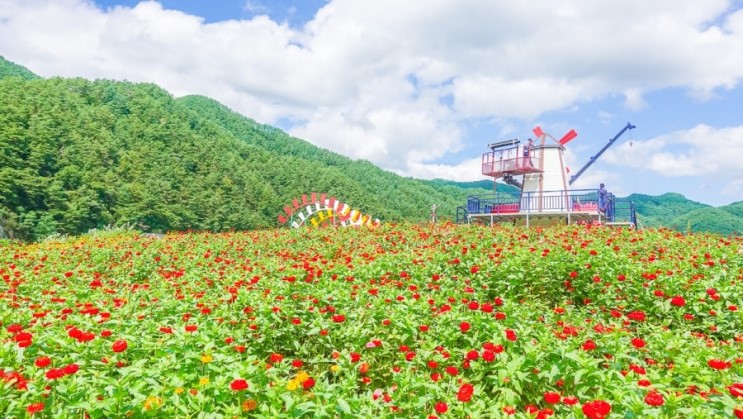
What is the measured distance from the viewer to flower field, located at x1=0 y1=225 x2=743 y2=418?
111 inches

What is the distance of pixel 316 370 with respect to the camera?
14.2 ft

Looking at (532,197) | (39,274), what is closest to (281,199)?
(532,197)

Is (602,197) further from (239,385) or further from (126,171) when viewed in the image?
(126,171)

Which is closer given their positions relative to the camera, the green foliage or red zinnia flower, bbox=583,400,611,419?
red zinnia flower, bbox=583,400,611,419

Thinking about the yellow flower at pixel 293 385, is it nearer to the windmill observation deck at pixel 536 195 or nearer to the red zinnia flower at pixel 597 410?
the red zinnia flower at pixel 597 410

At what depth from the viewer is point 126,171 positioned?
60.8 metres

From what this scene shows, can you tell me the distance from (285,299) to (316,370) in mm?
1019

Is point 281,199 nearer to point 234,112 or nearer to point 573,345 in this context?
point 573,345

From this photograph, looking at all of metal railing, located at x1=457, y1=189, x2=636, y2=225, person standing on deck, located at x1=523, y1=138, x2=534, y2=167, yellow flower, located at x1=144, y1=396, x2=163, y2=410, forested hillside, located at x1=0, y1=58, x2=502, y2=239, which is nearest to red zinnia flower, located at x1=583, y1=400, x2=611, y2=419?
yellow flower, located at x1=144, y1=396, x2=163, y2=410

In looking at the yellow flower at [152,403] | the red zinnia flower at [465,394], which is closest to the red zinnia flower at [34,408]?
the yellow flower at [152,403]

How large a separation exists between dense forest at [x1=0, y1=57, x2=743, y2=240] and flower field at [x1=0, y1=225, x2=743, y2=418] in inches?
974

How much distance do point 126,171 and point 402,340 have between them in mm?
66132

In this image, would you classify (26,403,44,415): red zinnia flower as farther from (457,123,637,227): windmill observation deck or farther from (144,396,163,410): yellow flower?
(457,123,637,227): windmill observation deck

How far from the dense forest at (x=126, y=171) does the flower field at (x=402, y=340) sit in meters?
24.7
